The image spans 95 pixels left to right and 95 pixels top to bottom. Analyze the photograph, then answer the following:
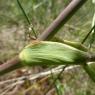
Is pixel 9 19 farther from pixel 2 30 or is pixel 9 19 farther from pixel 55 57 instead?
pixel 55 57

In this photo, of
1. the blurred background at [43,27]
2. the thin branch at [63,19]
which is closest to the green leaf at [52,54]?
the thin branch at [63,19]

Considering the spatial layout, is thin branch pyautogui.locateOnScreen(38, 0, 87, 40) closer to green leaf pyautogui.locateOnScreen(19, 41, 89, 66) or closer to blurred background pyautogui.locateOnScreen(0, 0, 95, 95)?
green leaf pyautogui.locateOnScreen(19, 41, 89, 66)

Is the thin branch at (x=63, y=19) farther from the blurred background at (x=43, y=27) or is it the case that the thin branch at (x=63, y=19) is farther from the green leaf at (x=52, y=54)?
the blurred background at (x=43, y=27)

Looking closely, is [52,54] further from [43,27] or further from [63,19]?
[43,27]

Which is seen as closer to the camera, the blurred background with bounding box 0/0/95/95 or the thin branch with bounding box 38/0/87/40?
the thin branch with bounding box 38/0/87/40

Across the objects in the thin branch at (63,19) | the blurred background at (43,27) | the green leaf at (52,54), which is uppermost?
the thin branch at (63,19)

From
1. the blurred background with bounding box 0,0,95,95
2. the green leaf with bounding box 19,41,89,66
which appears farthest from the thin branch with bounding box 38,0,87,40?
the blurred background with bounding box 0,0,95,95

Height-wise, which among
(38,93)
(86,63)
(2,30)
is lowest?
(38,93)

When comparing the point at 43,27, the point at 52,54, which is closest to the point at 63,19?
the point at 52,54

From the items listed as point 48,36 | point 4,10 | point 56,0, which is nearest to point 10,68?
point 48,36
